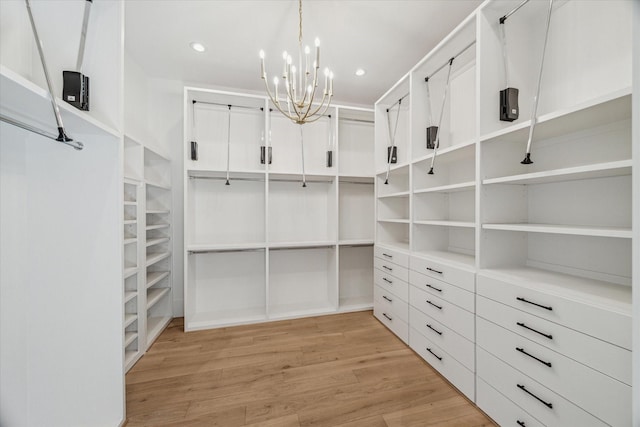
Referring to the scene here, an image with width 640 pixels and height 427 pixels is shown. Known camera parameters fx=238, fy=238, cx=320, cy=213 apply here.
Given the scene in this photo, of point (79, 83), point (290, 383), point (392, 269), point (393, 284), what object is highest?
point (79, 83)

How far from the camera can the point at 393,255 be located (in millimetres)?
2477

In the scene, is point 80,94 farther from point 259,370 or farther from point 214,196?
point 259,370

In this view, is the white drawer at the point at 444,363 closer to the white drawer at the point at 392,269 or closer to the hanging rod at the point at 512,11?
the white drawer at the point at 392,269

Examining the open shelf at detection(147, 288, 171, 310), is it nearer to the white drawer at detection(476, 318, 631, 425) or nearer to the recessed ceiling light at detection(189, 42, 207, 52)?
the recessed ceiling light at detection(189, 42, 207, 52)

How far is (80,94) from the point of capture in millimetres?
1211

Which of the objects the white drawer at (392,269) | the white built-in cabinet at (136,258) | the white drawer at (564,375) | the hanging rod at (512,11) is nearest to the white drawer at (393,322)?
the white drawer at (392,269)

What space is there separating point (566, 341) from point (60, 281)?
2.53 m

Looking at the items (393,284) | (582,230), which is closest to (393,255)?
(393,284)

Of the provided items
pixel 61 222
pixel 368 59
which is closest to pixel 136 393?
pixel 61 222

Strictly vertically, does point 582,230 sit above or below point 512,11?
below

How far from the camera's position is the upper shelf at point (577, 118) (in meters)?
1.00

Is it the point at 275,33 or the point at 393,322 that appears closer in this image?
the point at 275,33

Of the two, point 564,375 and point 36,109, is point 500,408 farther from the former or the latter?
point 36,109

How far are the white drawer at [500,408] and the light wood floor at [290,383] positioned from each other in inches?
2.7
